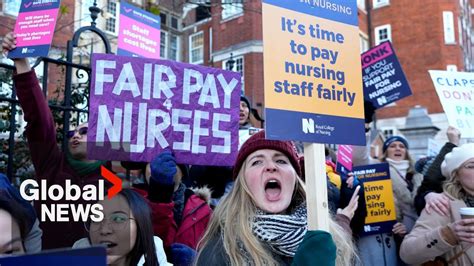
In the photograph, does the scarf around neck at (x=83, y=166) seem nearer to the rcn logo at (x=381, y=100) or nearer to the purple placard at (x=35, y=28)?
the purple placard at (x=35, y=28)

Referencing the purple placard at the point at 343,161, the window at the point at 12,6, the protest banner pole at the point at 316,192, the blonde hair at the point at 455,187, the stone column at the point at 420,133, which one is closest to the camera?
the protest banner pole at the point at 316,192

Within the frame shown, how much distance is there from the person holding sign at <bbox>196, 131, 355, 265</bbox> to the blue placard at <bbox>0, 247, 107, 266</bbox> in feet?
3.14

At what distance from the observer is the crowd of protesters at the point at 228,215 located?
1679 mm

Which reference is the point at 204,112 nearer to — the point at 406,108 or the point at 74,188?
the point at 74,188

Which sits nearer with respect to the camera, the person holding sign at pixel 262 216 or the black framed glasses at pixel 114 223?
the black framed glasses at pixel 114 223

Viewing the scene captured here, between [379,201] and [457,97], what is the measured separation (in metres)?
1.60

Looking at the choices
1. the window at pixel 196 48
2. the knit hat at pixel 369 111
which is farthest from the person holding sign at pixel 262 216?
the window at pixel 196 48

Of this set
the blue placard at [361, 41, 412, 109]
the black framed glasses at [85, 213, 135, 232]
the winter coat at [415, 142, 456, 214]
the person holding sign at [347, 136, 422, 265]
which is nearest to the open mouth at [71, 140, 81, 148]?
the black framed glasses at [85, 213, 135, 232]

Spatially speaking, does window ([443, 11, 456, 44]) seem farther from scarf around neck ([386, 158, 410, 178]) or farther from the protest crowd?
the protest crowd

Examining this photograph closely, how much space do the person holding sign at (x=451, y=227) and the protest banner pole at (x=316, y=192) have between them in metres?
1.51

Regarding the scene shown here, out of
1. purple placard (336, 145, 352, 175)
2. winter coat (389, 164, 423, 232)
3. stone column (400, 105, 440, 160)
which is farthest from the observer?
stone column (400, 105, 440, 160)

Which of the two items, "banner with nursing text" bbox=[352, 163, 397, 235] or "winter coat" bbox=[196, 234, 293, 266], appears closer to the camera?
"winter coat" bbox=[196, 234, 293, 266]

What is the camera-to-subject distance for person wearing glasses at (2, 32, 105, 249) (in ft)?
5.44

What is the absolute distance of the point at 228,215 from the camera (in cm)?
218
